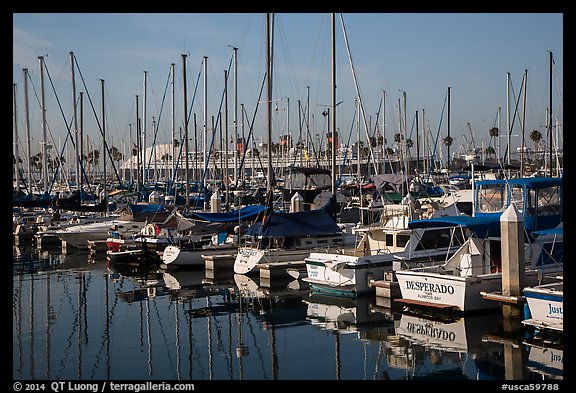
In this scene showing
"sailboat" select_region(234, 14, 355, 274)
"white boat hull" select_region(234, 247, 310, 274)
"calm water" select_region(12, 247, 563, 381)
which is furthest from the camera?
"sailboat" select_region(234, 14, 355, 274)

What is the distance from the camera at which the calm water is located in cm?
1778

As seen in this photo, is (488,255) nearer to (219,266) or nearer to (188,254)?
(219,266)

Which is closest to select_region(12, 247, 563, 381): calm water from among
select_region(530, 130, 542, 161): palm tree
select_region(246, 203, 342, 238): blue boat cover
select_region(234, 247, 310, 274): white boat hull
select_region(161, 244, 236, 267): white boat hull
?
select_region(234, 247, 310, 274): white boat hull

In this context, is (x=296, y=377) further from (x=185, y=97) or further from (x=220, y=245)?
(x=185, y=97)

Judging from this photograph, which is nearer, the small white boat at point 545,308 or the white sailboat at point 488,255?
the small white boat at point 545,308

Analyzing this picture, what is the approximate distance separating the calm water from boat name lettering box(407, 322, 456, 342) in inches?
1.2

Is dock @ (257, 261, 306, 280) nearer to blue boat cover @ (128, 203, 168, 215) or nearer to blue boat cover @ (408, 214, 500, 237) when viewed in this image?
blue boat cover @ (408, 214, 500, 237)

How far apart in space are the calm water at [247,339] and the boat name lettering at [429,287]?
102 centimetres

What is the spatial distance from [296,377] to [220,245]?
19906 millimetres

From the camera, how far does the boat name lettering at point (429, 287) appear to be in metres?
23.1

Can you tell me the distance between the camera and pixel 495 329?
69.8ft

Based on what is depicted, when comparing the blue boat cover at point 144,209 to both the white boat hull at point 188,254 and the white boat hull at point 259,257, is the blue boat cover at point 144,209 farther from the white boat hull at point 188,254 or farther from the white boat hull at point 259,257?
the white boat hull at point 259,257

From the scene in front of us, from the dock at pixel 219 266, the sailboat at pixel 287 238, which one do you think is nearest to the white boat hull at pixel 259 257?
the sailboat at pixel 287 238
